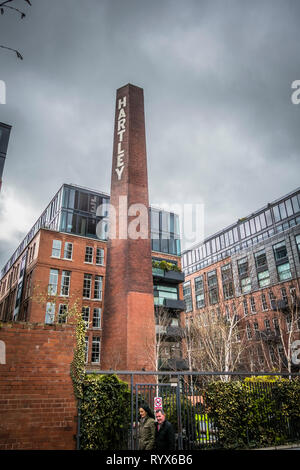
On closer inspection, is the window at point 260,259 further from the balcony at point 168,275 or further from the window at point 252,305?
the balcony at point 168,275

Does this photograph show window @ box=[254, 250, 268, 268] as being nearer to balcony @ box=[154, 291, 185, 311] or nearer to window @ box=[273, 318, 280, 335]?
window @ box=[273, 318, 280, 335]

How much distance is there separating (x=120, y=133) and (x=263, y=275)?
103ft

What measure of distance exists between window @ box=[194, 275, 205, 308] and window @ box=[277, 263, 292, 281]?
59.7ft

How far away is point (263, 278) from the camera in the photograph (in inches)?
1842

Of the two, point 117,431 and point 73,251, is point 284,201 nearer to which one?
point 73,251

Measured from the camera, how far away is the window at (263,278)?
45922 millimetres

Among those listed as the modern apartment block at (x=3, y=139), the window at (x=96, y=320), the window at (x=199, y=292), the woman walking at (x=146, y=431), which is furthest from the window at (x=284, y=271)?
the woman walking at (x=146, y=431)

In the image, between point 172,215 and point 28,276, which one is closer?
point 28,276

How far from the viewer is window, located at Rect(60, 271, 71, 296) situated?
3291cm

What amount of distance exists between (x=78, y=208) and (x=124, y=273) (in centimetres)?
2020

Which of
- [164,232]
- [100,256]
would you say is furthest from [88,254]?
[164,232]

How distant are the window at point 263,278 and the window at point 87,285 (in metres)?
24.9
